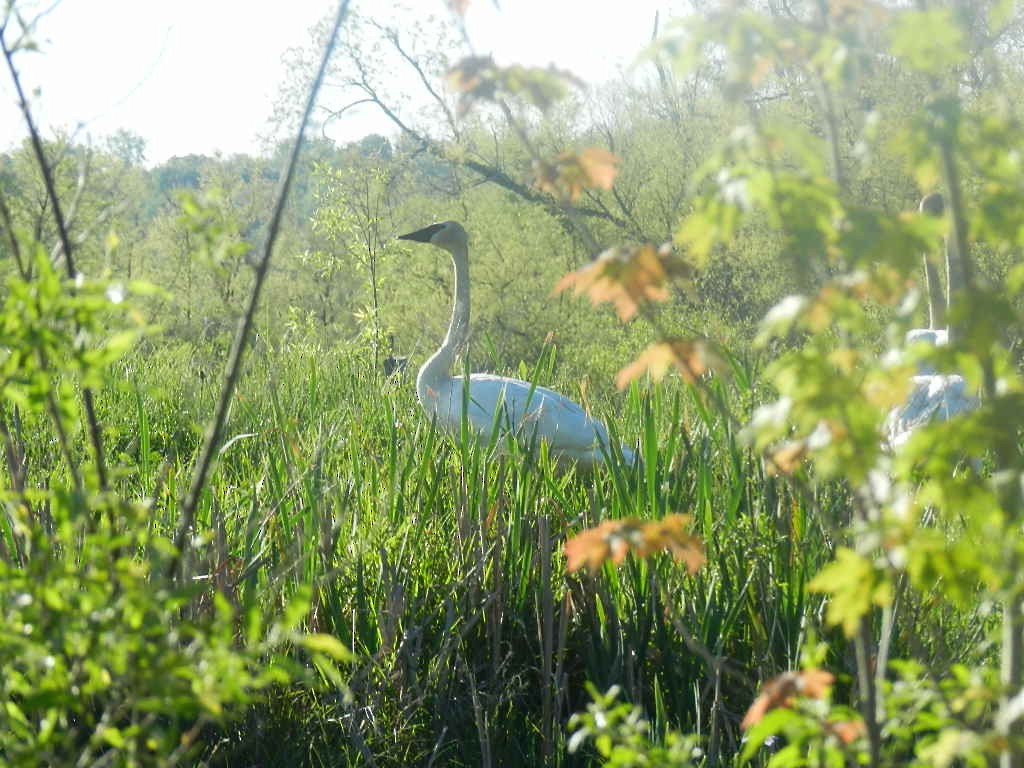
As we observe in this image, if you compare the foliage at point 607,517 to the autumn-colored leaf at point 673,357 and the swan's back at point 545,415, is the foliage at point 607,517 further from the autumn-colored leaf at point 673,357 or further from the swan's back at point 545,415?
the swan's back at point 545,415

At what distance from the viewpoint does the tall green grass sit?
9.23 feet

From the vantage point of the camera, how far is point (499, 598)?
2998 mm

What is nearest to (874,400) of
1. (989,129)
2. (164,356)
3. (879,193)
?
(989,129)

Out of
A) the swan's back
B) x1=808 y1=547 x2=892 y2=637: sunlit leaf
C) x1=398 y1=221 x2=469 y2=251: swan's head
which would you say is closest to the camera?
x1=808 y1=547 x2=892 y2=637: sunlit leaf

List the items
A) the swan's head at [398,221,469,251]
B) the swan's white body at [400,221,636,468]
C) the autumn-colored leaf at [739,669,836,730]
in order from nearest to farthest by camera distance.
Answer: the autumn-colored leaf at [739,669,836,730] < the swan's white body at [400,221,636,468] < the swan's head at [398,221,469,251]

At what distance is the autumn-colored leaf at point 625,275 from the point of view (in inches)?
51.6

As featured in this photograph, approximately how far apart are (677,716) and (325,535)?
96cm

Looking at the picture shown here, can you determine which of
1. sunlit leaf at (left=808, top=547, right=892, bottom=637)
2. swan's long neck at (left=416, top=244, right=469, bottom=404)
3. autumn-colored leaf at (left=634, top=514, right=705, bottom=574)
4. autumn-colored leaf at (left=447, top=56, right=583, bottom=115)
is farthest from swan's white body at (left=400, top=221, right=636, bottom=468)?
sunlit leaf at (left=808, top=547, right=892, bottom=637)

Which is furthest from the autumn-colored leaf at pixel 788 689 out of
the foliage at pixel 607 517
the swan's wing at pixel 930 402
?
the swan's wing at pixel 930 402

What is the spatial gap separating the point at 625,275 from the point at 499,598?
1820 millimetres

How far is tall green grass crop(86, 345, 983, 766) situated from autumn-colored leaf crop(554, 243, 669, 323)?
1380mm

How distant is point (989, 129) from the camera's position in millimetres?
1148

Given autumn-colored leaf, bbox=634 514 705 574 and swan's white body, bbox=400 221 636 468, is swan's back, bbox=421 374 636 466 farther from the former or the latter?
autumn-colored leaf, bbox=634 514 705 574

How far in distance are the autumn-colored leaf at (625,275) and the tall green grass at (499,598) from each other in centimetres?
138
